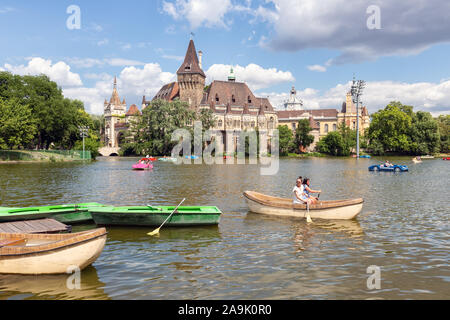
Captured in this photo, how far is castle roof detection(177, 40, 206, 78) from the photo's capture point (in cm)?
12025

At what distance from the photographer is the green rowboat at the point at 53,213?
14.4 meters

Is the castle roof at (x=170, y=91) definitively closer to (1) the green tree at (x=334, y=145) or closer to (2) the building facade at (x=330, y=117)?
(2) the building facade at (x=330, y=117)

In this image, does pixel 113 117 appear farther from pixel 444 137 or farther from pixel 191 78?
pixel 444 137

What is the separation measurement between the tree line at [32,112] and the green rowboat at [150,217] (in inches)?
2033

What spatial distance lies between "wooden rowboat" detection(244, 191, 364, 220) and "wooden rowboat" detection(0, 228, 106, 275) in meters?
9.90

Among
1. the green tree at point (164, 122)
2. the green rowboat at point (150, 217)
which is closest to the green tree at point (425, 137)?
the green tree at point (164, 122)

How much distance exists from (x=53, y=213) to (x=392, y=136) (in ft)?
385

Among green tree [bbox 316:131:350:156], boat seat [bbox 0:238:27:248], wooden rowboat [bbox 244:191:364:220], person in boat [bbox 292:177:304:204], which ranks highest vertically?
green tree [bbox 316:131:350:156]

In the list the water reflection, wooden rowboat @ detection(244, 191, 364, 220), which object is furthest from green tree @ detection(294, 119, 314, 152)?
the water reflection

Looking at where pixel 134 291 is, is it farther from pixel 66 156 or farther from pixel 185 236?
pixel 66 156

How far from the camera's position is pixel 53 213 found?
1515 centimetres

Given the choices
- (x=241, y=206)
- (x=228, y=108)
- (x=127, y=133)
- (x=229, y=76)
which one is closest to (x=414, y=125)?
(x=228, y=108)

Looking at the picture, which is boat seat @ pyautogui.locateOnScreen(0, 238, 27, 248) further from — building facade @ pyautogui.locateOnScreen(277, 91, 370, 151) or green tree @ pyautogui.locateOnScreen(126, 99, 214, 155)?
building facade @ pyautogui.locateOnScreen(277, 91, 370, 151)
